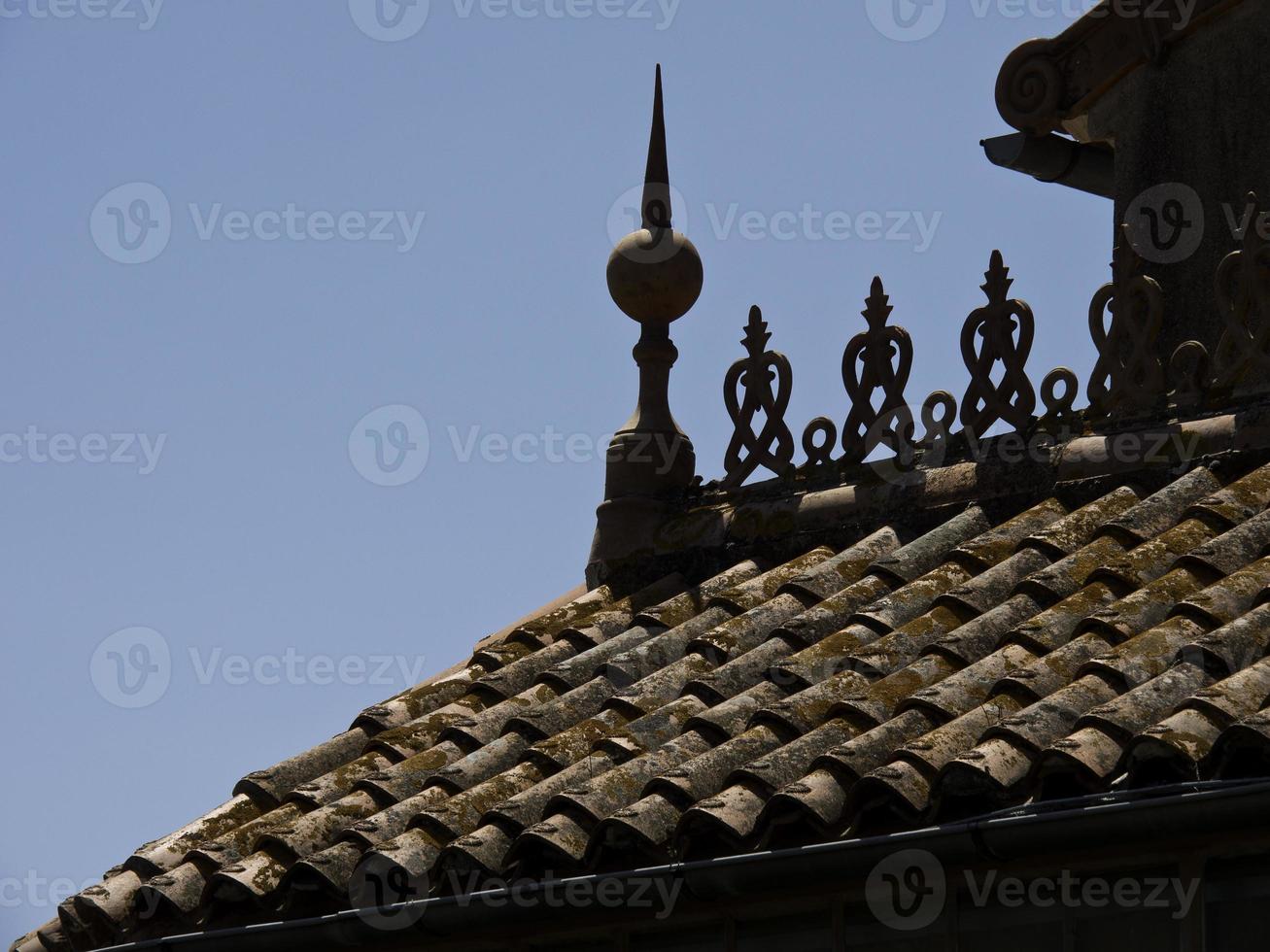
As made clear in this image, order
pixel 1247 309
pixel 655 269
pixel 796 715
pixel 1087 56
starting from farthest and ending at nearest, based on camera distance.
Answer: pixel 1087 56, pixel 655 269, pixel 1247 309, pixel 796 715

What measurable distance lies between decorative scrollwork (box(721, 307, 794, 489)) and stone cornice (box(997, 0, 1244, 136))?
2.64 m

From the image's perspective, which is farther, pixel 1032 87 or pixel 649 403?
pixel 1032 87

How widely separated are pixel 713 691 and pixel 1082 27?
4.79m

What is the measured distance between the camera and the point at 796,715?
7098mm

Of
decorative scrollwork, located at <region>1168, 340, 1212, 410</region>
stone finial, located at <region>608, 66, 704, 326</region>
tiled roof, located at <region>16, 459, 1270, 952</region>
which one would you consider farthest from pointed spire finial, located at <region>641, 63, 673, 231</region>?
decorative scrollwork, located at <region>1168, 340, 1212, 410</region>

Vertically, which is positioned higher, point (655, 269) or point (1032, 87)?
point (1032, 87)

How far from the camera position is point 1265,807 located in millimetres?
5312

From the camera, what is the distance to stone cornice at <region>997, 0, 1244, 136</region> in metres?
10.3

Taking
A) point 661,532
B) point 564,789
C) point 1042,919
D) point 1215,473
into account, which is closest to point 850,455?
point 661,532

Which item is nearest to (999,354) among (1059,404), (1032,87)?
(1059,404)

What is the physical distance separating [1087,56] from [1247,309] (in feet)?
10.3

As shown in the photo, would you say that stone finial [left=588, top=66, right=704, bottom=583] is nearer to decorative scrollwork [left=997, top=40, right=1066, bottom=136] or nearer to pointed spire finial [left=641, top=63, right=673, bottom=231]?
pointed spire finial [left=641, top=63, right=673, bottom=231]

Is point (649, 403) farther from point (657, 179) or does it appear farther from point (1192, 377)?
point (1192, 377)

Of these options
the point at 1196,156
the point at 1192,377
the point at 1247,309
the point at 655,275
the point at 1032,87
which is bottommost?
the point at 1192,377
